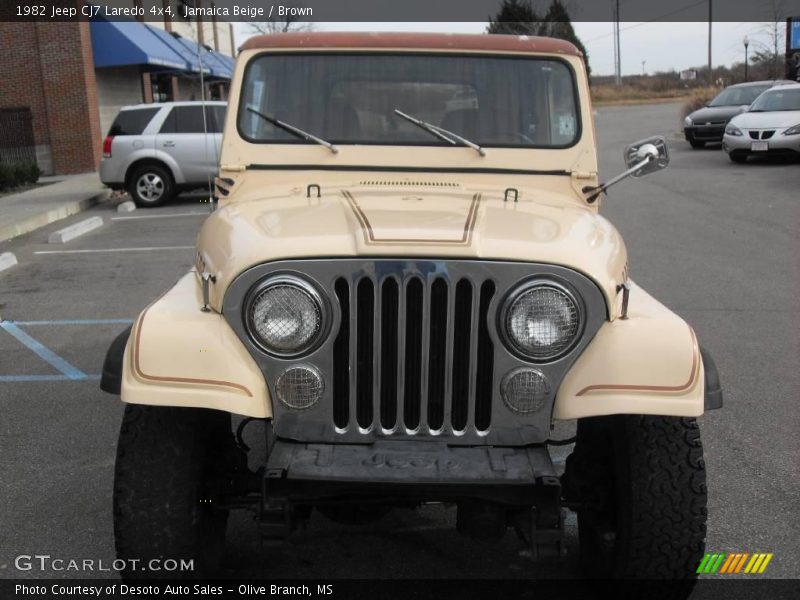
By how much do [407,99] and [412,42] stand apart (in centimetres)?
27

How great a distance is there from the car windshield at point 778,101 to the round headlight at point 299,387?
17.4m

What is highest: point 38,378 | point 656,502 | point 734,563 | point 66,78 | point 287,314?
point 66,78

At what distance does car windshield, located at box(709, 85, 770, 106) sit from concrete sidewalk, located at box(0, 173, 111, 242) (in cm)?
1503

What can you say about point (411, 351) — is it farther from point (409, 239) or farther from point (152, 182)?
point (152, 182)

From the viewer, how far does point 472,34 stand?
152 inches

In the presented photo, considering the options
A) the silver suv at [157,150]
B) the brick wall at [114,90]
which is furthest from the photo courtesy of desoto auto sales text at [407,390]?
the brick wall at [114,90]

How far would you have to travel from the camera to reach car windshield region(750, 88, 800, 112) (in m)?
17.5

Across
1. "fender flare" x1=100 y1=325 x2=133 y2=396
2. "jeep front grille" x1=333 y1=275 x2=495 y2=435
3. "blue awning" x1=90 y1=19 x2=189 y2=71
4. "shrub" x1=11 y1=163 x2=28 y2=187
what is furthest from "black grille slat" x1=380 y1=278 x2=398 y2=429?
"blue awning" x1=90 y1=19 x2=189 y2=71

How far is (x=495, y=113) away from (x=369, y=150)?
22.4 inches

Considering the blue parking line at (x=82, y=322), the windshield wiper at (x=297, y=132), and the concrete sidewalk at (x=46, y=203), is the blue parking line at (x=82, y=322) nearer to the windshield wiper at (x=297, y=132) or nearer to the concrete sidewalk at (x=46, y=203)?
the windshield wiper at (x=297, y=132)

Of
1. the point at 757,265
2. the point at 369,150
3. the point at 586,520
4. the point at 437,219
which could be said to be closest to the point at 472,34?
the point at 369,150

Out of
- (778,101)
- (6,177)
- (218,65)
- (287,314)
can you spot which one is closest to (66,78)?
(6,177)

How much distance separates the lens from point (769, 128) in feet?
55.9

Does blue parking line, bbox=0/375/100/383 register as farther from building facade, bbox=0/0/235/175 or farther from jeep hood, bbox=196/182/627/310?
building facade, bbox=0/0/235/175
